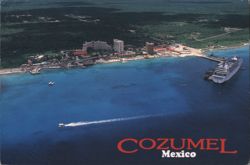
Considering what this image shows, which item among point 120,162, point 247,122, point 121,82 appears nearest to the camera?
point 120,162

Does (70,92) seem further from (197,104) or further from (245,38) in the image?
(245,38)

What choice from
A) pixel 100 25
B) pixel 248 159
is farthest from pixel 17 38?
pixel 248 159

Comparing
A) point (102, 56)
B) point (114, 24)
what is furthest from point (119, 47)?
point (114, 24)

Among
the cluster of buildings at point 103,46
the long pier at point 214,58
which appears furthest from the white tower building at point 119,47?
the long pier at point 214,58

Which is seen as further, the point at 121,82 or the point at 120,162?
the point at 121,82

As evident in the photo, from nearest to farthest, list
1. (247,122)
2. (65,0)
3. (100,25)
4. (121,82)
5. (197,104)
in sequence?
(247,122), (197,104), (121,82), (100,25), (65,0)

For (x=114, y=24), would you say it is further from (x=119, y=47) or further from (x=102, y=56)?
(x=102, y=56)
